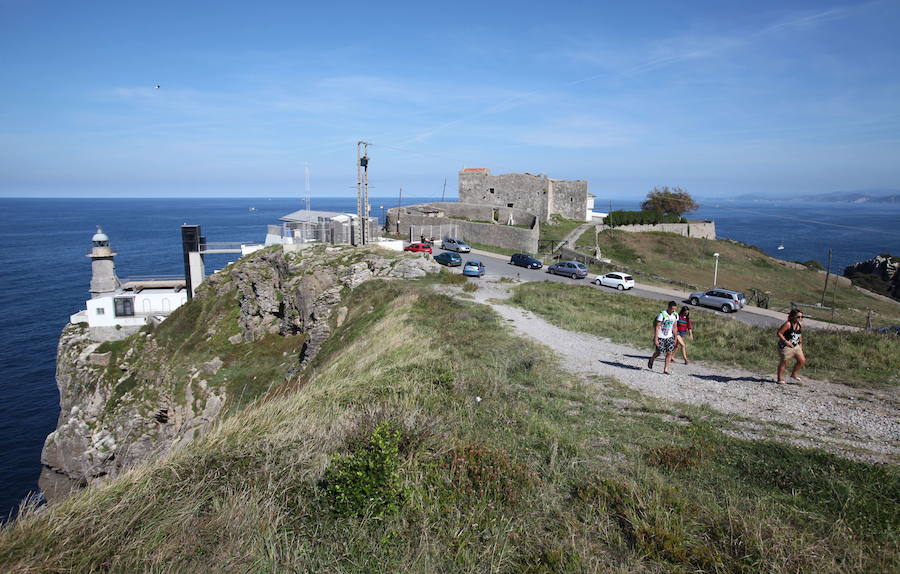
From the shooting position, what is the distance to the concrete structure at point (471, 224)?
47.6 metres

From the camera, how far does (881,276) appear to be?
64.2 meters

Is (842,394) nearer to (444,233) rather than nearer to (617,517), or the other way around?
(617,517)

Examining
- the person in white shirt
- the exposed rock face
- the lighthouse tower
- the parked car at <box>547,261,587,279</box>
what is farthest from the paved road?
the exposed rock face

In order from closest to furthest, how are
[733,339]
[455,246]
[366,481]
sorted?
[366,481]
[733,339]
[455,246]

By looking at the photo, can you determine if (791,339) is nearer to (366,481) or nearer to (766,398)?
(766,398)

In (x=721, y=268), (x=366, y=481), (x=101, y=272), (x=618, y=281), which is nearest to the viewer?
(x=366, y=481)

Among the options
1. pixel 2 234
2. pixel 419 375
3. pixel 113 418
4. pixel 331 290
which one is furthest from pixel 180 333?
pixel 2 234

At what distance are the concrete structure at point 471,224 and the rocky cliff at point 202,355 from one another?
17803 millimetres

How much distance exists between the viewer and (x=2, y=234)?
125 metres

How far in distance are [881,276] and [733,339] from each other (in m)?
68.0

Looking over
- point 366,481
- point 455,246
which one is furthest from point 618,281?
point 366,481

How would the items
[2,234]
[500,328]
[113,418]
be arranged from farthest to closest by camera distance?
[2,234] < [113,418] < [500,328]

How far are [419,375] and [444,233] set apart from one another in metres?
42.3

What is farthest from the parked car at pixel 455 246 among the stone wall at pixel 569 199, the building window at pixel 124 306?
the building window at pixel 124 306
